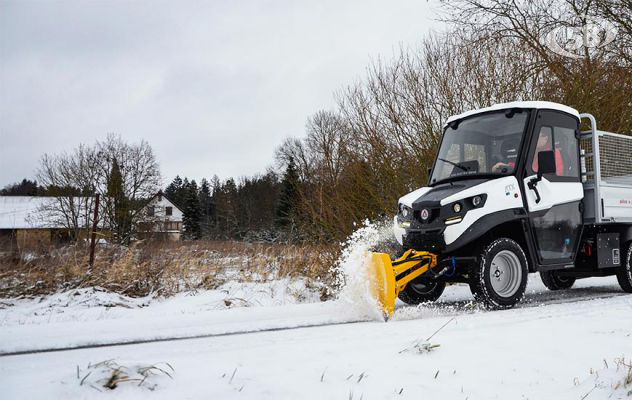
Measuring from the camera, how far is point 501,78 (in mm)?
11836

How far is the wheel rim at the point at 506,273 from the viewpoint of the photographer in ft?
21.3

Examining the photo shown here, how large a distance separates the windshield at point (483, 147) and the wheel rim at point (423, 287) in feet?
4.62

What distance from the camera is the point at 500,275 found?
658 centimetres

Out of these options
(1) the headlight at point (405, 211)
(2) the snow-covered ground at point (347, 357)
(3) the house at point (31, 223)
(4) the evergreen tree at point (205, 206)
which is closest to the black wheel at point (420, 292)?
(2) the snow-covered ground at point (347, 357)

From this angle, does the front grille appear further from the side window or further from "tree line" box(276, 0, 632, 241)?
"tree line" box(276, 0, 632, 241)

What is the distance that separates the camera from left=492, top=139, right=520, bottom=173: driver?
673 centimetres

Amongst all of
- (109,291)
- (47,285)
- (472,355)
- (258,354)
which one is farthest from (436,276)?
(47,285)

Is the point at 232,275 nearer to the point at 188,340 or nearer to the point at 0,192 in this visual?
the point at 188,340

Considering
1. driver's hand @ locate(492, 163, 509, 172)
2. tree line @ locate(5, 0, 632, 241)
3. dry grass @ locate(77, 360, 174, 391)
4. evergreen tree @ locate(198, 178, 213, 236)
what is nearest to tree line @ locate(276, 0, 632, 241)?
tree line @ locate(5, 0, 632, 241)

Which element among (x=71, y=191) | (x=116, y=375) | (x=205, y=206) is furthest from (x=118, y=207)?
(x=205, y=206)

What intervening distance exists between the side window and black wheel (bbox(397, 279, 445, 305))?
79.0 inches

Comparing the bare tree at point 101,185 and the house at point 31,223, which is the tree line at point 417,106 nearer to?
the house at point 31,223

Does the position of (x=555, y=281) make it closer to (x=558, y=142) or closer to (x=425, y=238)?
(x=558, y=142)

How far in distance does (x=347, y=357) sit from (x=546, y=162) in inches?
167
